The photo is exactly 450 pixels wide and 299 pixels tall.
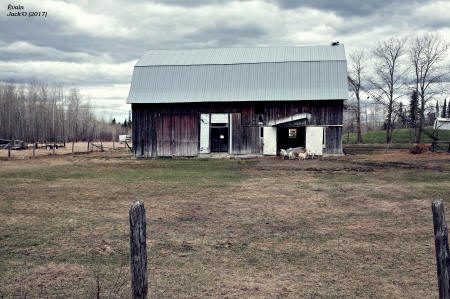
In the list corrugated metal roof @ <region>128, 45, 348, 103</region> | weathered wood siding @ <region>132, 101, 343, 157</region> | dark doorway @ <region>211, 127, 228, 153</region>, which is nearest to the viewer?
weathered wood siding @ <region>132, 101, 343, 157</region>

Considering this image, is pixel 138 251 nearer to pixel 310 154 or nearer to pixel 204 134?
pixel 310 154

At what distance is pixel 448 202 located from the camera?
1357cm

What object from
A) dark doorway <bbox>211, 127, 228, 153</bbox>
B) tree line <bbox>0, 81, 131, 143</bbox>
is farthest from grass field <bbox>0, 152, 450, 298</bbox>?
tree line <bbox>0, 81, 131, 143</bbox>

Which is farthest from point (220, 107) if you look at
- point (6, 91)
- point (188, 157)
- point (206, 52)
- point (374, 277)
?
point (6, 91)

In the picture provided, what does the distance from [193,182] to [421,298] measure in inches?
517

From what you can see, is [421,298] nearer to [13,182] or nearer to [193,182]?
[193,182]

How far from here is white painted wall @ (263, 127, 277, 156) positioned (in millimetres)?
32938

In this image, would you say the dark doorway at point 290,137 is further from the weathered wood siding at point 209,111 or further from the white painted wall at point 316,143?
the white painted wall at point 316,143

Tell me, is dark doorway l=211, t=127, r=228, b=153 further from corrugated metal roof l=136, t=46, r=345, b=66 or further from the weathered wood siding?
corrugated metal roof l=136, t=46, r=345, b=66

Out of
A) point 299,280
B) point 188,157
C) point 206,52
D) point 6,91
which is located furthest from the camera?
point 6,91

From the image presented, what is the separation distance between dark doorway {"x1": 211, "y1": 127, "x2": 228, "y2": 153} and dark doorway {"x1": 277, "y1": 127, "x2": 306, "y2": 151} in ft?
15.1

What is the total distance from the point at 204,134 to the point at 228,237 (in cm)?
2406

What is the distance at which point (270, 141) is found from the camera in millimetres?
33000

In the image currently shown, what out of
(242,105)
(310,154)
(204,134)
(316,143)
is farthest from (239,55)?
(310,154)
